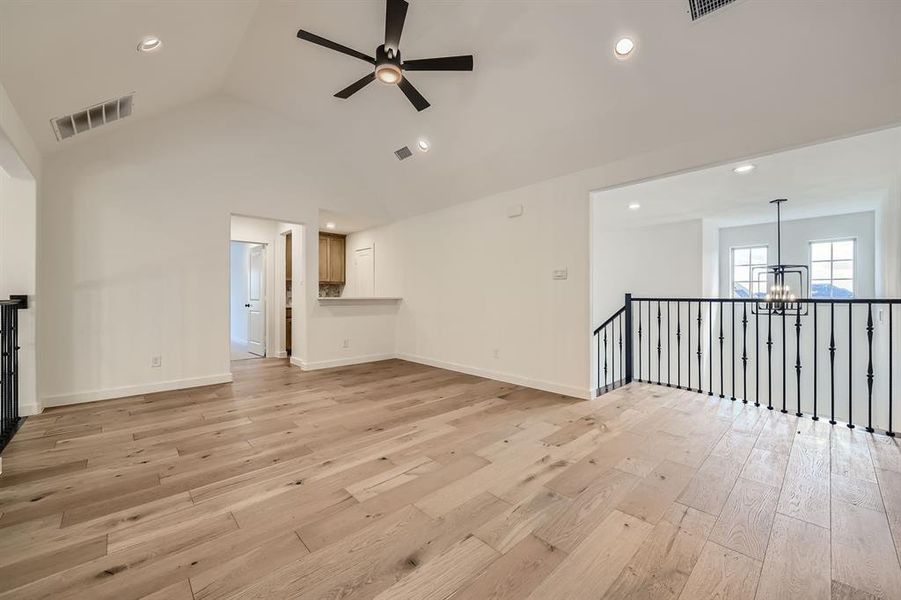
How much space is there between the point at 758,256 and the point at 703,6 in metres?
6.41

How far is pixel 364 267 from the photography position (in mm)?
7176

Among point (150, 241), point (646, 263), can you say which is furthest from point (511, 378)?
point (150, 241)

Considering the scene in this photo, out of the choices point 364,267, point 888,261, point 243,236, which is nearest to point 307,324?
point 364,267

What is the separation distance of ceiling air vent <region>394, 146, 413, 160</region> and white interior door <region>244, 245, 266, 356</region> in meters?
3.73

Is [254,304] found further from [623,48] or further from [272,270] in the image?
[623,48]

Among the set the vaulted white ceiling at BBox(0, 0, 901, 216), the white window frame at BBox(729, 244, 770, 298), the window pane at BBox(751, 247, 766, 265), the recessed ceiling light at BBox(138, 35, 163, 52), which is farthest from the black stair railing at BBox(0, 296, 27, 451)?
the window pane at BBox(751, 247, 766, 265)

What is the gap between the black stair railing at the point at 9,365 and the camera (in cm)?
291

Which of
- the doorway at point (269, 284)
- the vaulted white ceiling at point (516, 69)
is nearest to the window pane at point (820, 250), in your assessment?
the vaulted white ceiling at point (516, 69)

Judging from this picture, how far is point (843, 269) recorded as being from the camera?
6164 mm

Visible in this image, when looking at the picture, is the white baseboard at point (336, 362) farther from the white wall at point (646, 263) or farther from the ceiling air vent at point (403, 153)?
the white wall at point (646, 263)

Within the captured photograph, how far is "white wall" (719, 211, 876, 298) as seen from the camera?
591cm

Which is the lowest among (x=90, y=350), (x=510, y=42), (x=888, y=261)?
(x=90, y=350)

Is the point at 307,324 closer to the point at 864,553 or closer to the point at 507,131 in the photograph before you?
the point at 507,131

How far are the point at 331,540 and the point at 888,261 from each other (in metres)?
7.20
